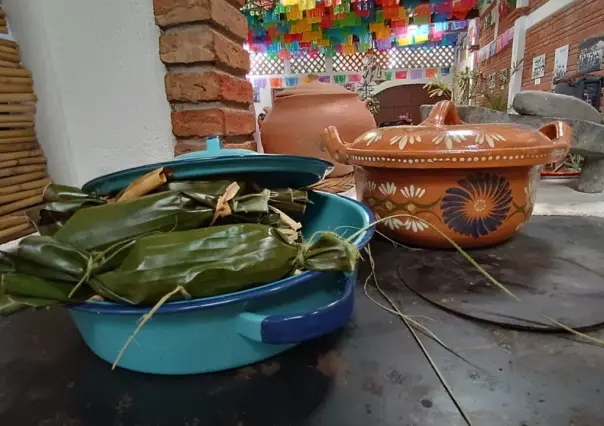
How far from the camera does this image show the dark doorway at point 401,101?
5559 millimetres

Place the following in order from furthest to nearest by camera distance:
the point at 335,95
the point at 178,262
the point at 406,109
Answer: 1. the point at 406,109
2. the point at 335,95
3. the point at 178,262

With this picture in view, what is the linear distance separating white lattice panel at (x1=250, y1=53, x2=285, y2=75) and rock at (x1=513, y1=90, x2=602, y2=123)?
4.84 metres

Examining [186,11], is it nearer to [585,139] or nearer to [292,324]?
[292,324]

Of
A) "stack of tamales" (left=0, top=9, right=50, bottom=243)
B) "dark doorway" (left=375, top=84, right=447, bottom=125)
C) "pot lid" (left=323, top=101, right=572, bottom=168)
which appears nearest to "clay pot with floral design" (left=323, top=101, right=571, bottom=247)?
"pot lid" (left=323, top=101, right=572, bottom=168)

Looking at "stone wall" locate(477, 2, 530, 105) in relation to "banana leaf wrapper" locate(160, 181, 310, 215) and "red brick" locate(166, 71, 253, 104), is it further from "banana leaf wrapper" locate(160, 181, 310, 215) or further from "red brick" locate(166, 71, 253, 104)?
"banana leaf wrapper" locate(160, 181, 310, 215)

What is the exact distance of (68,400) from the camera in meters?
0.24

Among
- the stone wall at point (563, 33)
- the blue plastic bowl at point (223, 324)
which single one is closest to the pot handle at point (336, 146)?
the blue plastic bowl at point (223, 324)

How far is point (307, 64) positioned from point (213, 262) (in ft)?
18.4

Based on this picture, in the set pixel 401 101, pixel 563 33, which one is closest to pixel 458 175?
pixel 563 33

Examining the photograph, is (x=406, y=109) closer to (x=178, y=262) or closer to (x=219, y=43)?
(x=219, y=43)

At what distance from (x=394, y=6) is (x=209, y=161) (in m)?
4.19

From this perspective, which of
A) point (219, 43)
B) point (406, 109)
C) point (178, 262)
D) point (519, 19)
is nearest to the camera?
point (178, 262)

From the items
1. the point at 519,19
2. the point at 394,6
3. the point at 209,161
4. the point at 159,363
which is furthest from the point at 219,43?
the point at 519,19

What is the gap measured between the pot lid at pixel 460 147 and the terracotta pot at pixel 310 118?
48 centimetres
